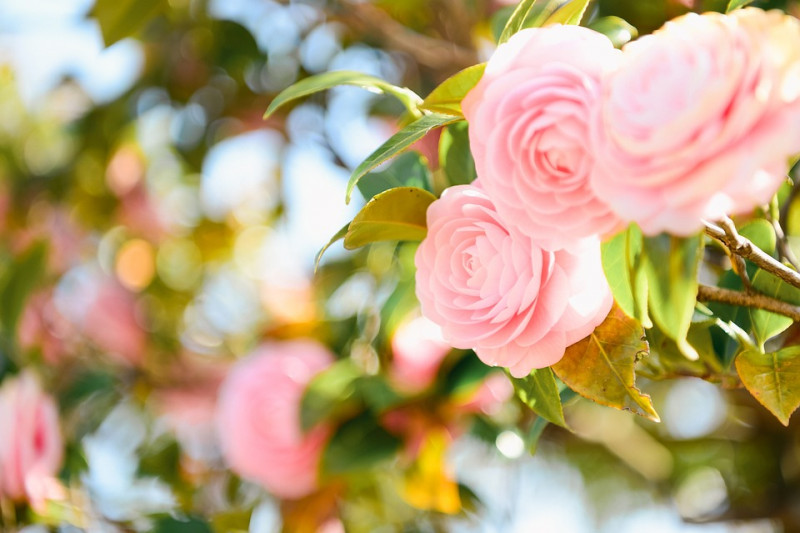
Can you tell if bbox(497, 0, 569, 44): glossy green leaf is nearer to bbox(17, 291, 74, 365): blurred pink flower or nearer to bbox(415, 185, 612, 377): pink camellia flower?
bbox(415, 185, 612, 377): pink camellia flower

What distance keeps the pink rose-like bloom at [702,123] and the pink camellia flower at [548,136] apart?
2cm

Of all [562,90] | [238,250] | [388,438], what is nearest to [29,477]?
[388,438]

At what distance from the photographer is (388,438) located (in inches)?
29.9

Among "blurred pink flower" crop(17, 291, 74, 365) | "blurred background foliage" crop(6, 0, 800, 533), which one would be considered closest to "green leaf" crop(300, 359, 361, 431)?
"blurred background foliage" crop(6, 0, 800, 533)

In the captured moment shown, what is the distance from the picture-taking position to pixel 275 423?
82 centimetres

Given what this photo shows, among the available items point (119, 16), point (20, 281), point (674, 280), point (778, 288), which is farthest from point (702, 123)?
point (20, 281)

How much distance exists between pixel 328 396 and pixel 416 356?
3.6 inches

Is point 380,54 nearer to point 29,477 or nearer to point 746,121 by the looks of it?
point 29,477

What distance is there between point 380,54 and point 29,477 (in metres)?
0.74

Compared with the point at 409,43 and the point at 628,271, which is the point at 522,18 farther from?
the point at 409,43

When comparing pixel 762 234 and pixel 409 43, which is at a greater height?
pixel 762 234

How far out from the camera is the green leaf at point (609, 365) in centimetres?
38

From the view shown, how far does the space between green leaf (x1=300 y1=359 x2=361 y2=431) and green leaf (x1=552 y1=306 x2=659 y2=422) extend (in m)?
0.38

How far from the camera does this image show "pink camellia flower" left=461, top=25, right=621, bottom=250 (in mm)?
319
